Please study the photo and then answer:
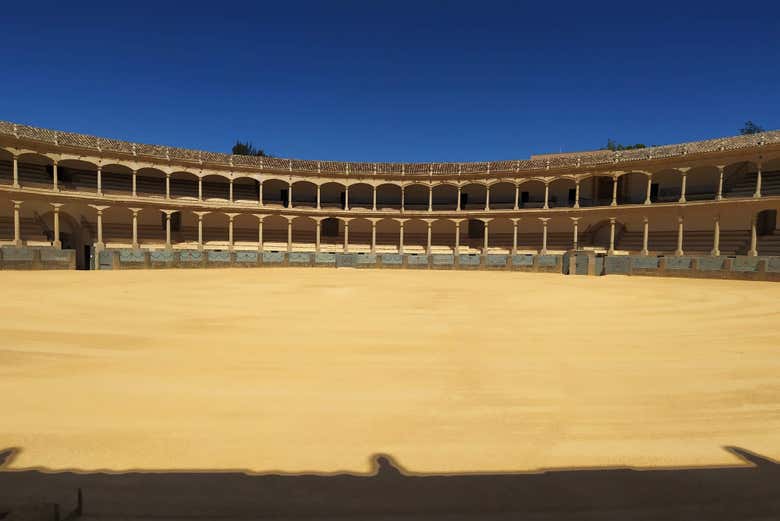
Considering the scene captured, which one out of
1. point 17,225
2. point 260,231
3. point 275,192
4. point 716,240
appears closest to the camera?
point 17,225

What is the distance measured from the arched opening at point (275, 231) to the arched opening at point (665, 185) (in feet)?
97.8

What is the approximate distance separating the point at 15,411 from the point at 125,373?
1.12 meters

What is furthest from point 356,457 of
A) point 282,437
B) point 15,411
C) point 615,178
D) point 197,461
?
point 615,178

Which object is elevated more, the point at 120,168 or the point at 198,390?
the point at 120,168

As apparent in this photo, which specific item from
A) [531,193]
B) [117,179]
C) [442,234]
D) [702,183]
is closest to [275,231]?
[117,179]

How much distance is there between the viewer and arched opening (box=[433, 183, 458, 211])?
131 ft

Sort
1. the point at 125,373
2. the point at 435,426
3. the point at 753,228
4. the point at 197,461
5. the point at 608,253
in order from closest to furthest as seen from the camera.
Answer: the point at 197,461 → the point at 435,426 → the point at 125,373 → the point at 753,228 → the point at 608,253

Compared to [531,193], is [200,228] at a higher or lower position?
lower

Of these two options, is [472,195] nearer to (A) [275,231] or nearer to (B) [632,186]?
(B) [632,186]

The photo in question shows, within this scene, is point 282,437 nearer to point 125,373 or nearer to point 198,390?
point 198,390

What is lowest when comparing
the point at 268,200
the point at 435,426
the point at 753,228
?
the point at 435,426

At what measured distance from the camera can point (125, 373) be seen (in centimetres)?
466

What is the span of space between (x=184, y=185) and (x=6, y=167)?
Result: 1122 centimetres

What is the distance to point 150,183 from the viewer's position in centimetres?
3409
